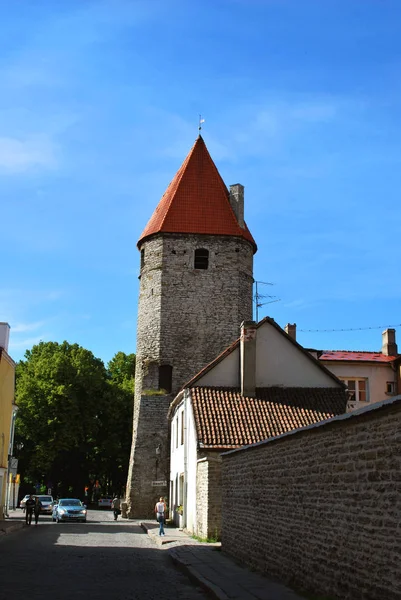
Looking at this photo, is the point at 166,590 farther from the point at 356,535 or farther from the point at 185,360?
the point at 185,360

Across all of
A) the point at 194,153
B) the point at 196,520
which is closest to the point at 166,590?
the point at 196,520

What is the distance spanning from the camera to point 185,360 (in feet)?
120

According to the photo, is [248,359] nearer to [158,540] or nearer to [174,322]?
[158,540]

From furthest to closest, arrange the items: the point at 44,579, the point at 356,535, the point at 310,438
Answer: the point at 44,579 → the point at 310,438 → the point at 356,535

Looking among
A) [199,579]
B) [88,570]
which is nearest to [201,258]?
[88,570]

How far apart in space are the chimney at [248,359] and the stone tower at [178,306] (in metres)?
10.6

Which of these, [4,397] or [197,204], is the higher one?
[197,204]

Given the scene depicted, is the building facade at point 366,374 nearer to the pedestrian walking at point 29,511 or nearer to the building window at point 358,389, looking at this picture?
the building window at point 358,389

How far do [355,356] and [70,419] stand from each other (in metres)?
20.7

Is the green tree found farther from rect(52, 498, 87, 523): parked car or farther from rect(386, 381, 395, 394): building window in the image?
rect(386, 381, 395, 394): building window

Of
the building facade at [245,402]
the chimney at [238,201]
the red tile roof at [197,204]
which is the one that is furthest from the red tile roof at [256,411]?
the chimney at [238,201]

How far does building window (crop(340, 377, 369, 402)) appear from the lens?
36.4 meters

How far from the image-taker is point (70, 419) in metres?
47.5

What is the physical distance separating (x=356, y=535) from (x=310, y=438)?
2216 millimetres
